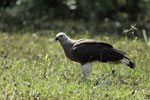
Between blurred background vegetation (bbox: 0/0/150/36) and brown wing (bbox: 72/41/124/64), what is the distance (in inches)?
223

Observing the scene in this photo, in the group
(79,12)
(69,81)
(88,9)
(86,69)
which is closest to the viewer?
(69,81)

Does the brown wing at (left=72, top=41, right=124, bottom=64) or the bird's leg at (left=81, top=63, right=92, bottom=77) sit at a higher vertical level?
the brown wing at (left=72, top=41, right=124, bottom=64)

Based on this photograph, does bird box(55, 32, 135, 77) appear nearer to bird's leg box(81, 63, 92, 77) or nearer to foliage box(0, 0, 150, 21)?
bird's leg box(81, 63, 92, 77)

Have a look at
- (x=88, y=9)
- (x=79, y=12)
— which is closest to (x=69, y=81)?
(x=88, y=9)

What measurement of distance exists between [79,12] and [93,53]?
24.2ft

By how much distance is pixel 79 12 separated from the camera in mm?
13742

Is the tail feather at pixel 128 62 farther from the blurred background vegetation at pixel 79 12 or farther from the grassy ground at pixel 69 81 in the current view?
the blurred background vegetation at pixel 79 12

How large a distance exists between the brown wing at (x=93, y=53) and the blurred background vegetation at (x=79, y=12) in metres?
5.66

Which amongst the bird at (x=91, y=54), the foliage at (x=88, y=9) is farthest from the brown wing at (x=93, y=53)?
the foliage at (x=88, y=9)

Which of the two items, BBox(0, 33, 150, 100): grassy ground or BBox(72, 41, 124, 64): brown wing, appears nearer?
BBox(0, 33, 150, 100): grassy ground

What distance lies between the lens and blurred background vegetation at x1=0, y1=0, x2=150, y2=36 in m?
12.6

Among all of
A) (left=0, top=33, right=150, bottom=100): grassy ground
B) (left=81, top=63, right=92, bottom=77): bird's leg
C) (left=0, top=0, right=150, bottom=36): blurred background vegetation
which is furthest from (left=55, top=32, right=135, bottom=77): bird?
(left=0, top=0, right=150, bottom=36): blurred background vegetation

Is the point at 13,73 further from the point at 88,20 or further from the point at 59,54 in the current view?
the point at 88,20

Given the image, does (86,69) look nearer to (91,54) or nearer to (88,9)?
(91,54)
